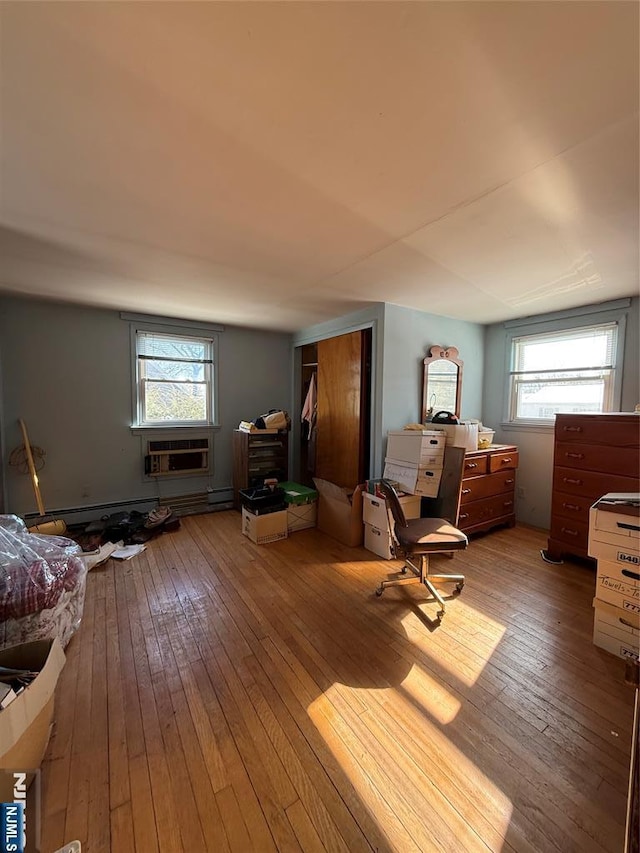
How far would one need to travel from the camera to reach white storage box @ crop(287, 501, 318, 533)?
360cm

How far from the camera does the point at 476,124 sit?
1204mm

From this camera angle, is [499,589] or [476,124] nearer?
[476,124]

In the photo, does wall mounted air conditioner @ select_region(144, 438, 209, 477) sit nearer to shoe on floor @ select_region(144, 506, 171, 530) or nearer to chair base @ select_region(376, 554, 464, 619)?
shoe on floor @ select_region(144, 506, 171, 530)

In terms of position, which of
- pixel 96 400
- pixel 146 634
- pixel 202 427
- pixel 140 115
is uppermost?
pixel 140 115

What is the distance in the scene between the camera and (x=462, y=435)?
10.1 feet

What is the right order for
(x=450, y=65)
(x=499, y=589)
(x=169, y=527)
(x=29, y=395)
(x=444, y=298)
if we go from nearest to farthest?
1. (x=450, y=65)
2. (x=499, y=589)
3. (x=444, y=298)
4. (x=29, y=395)
5. (x=169, y=527)

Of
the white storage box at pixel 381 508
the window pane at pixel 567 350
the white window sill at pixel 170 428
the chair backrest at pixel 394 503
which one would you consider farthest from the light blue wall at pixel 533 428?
the white window sill at pixel 170 428

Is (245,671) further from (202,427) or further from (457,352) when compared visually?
(457,352)

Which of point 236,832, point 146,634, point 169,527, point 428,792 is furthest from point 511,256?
point 169,527

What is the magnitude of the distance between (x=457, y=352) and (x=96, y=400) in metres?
4.31

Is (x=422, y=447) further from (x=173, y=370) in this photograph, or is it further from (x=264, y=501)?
(x=173, y=370)

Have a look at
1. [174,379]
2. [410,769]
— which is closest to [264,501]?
[174,379]

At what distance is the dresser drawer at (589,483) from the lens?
264cm

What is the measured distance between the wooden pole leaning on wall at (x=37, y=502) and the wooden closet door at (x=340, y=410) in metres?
2.79
